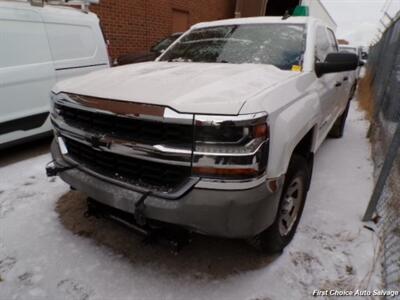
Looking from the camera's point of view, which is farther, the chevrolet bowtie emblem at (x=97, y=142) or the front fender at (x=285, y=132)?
the chevrolet bowtie emblem at (x=97, y=142)

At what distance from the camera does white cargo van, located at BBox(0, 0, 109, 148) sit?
3504 millimetres

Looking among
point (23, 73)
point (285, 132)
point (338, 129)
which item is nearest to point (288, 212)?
point (285, 132)

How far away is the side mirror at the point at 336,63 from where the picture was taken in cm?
247

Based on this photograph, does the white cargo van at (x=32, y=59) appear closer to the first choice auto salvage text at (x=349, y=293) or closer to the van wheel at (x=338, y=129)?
the first choice auto salvage text at (x=349, y=293)

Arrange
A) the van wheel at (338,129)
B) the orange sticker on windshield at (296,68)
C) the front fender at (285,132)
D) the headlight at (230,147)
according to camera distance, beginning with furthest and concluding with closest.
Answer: the van wheel at (338,129) < the orange sticker on windshield at (296,68) < the front fender at (285,132) < the headlight at (230,147)

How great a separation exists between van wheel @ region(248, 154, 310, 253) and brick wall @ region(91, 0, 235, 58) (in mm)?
6280

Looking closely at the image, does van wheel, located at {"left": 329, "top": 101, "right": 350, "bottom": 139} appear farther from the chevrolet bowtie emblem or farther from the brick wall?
the brick wall

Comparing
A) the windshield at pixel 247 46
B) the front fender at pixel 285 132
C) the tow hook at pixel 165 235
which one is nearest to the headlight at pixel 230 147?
the front fender at pixel 285 132

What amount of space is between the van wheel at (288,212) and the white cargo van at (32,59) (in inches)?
129

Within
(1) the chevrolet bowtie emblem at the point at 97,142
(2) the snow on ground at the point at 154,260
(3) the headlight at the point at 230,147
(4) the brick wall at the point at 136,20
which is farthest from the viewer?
(4) the brick wall at the point at 136,20

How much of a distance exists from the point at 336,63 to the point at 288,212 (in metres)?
1.35

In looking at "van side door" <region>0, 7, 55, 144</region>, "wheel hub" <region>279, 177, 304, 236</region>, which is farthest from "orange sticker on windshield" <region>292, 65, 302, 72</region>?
"van side door" <region>0, 7, 55, 144</region>

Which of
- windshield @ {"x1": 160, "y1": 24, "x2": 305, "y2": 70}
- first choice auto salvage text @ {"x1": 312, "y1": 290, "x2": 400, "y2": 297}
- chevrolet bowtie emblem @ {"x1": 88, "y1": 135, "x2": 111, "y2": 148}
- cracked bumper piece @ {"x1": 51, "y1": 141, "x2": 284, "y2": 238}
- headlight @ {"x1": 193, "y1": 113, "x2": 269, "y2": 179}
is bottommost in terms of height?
first choice auto salvage text @ {"x1": 312, "y1": 290, "x2": 400, "y2": 297}

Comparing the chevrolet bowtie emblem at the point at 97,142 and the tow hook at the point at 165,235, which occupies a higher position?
the chevrolet bowtie emblem at the point at 97,142
